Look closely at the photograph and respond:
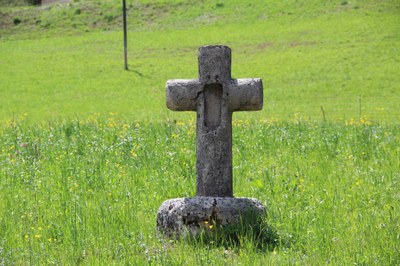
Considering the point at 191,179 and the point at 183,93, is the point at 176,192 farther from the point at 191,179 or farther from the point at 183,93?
the point at 183,93

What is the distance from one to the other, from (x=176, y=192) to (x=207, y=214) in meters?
1.85

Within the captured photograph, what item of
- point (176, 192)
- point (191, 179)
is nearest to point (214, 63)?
point (176, 192)

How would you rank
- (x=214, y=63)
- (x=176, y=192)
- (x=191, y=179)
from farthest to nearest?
(x=191, y=179) → (x=176, y=192) → (x=214, y=63)

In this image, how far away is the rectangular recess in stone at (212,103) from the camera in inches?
302

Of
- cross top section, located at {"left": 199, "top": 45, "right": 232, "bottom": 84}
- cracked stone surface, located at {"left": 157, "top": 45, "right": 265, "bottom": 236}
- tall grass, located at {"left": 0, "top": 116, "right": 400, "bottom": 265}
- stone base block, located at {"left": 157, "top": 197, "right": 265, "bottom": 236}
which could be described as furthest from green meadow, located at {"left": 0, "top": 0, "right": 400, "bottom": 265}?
cross top section, located at {"left": 199, "top": 45, "right": 232, "bottom": 84}

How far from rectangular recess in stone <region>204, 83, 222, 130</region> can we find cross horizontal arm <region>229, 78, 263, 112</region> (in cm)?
16

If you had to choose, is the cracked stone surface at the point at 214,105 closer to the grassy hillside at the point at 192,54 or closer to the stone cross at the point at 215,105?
the stone cross at the point at 215,105

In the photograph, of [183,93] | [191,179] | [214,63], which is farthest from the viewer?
[191,179]

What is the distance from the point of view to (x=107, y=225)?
7.17 metres

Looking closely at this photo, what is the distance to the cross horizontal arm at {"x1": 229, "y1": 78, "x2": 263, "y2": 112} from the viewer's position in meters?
7.54

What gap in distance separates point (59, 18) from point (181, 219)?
50.8 m

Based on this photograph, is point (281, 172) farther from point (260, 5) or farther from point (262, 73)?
point (260, 5)

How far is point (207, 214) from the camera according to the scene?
6.93 m

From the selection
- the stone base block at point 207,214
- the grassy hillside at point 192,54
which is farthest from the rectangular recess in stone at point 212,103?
the grassy hillside at point 192,54
